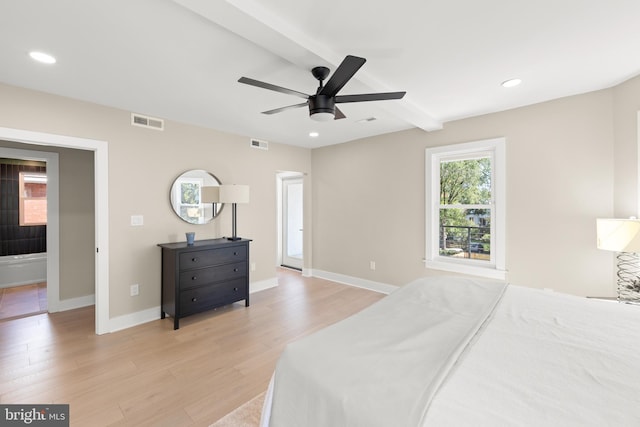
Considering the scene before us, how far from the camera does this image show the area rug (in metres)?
1.79

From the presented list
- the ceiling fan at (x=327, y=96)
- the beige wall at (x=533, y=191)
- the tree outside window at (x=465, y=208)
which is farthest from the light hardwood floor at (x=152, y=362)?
the ceiling fan at (x=327, y=96)

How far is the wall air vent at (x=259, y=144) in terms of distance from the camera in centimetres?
450

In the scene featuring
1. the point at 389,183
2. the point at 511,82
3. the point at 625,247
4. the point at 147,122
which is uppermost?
the point at 511,82

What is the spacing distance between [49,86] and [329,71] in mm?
2650

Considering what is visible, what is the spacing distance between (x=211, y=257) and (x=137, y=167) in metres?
1.39

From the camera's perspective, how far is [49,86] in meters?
2.62

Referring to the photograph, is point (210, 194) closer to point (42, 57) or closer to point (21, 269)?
point (42, 57)

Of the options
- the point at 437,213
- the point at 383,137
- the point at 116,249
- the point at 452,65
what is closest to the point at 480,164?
the point at 437,213

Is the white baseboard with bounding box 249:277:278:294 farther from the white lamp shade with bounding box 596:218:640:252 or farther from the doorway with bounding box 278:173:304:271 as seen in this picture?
the white lamp shade with bounding box 596:218:640:252

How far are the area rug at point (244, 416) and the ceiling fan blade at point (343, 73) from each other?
89.0 inches

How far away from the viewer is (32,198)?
16.9 ft

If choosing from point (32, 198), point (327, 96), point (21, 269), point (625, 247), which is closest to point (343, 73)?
point (327, 96)

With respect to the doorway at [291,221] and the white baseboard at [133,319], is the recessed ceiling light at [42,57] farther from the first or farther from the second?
the doorway at [291,221]

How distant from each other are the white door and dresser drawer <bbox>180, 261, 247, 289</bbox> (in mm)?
2493
